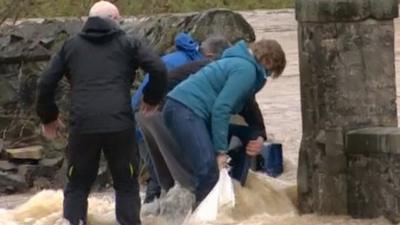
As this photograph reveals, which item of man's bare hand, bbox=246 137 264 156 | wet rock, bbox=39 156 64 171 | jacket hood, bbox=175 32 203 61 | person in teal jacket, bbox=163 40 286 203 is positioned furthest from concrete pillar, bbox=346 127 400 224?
wet rock, bbox=39 156 64 171

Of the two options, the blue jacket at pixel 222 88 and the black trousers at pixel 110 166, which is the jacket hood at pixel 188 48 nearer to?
the blue jacket at pixel 222 88

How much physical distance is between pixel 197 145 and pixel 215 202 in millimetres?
426

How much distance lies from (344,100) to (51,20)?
7.06m

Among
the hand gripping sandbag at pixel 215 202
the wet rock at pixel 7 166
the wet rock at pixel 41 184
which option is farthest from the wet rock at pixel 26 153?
the hand gripping sandbag at pixel 215 202

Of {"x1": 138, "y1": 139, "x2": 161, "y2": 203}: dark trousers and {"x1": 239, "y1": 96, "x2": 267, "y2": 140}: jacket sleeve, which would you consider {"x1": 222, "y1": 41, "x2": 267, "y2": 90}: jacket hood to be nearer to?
{"x1": 239, "y1": 96, "x2": 267, "y2": 140}: jacket sleeve

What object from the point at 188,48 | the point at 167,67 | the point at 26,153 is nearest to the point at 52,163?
the point at 26,153

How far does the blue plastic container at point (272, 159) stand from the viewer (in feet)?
38.7

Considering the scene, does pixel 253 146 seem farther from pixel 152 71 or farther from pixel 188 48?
pixel 188 48

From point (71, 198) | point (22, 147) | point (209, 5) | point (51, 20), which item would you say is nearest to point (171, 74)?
point (71, 198)

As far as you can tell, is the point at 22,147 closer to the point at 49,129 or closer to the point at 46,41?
the point at 46,41

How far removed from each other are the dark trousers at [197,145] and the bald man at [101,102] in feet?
1.28

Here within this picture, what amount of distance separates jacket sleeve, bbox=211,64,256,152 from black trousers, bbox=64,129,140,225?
0.61 m

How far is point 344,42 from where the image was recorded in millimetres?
9367

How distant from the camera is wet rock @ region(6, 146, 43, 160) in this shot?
13672 mm
